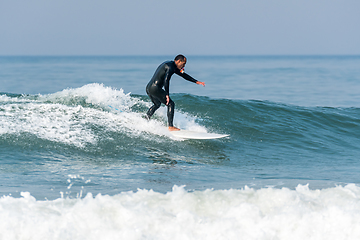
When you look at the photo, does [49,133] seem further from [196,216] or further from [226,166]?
[196,216]

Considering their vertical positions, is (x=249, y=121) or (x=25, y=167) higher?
(x=249, y=121)

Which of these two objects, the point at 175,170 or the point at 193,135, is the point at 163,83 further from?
the point at 175,170

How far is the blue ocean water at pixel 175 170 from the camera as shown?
383 centimetres

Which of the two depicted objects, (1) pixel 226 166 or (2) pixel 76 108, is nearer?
(1) pixel 226 166

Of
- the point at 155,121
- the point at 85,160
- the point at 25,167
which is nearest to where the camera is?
the point at 25,167

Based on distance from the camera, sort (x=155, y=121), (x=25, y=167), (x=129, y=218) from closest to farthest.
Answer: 1. (x=129, y=218)
2. (x=25, y=167)
3. (x=155, y=121)

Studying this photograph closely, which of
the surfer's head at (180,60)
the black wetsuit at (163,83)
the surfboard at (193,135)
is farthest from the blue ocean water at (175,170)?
the surfer's head at (180,60)

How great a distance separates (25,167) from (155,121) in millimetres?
3655

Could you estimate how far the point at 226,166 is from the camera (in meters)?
6.98

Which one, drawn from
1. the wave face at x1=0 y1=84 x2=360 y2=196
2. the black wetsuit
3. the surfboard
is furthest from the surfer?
the wave face at x1=0 y1=84 x2=360 y2=196

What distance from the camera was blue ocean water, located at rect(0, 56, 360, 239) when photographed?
3832 mm

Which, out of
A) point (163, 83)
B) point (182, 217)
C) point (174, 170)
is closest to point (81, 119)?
point (163, 83)

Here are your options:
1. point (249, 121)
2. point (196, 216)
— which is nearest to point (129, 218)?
point (196, 216)

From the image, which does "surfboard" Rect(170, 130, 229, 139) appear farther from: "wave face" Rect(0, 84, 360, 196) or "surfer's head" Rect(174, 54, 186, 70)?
"surfer's head" Rect(174, 54, 186, 70)
